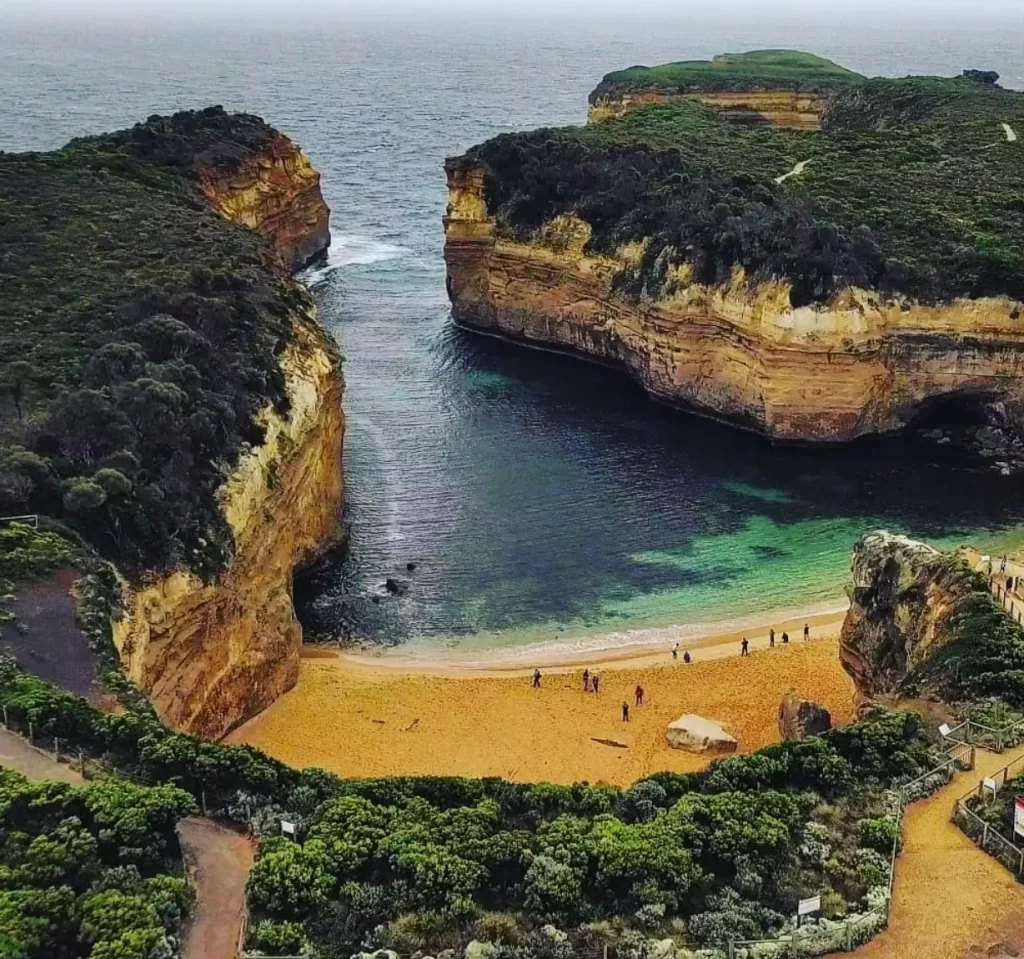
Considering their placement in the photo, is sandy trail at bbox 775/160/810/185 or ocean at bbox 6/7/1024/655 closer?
ocean at bbox 6/7/1024/655

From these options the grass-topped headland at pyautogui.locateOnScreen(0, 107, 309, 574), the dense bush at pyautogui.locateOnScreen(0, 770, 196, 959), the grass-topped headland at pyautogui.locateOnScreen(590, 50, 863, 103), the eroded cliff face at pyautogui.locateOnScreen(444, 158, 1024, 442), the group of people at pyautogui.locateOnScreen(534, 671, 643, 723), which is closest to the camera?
the dense bush at pyautogui.locateOnScreen(0, 770, 196, 959)

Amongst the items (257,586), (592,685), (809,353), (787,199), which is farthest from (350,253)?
(592,685)

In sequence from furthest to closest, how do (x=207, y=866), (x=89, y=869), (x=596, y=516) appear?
1. (x=596, y=516)
2. (x=207, y=866)
3. (x=89, y=869)

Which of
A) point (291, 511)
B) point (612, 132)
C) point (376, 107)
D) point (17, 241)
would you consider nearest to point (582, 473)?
point (291, 511)

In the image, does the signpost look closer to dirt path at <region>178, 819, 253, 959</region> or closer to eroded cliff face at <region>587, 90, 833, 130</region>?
dirt path at <region>178, 819, 253, 959</region>

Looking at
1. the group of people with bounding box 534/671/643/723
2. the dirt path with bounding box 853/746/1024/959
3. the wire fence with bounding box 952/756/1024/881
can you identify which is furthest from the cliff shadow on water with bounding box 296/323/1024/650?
the dirt path with bounding box 853/746/1024/959

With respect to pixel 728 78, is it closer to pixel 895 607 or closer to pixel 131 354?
pixel 131 354

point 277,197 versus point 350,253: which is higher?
point 277,197
